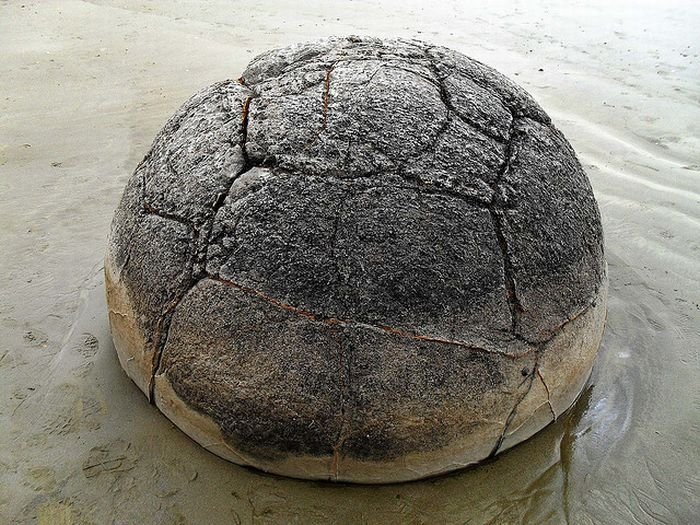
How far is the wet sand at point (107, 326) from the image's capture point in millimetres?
2025

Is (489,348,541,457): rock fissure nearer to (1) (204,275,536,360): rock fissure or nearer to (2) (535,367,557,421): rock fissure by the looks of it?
(2) (535,367,557,421): rock fissure

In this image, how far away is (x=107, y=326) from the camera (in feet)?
9.00

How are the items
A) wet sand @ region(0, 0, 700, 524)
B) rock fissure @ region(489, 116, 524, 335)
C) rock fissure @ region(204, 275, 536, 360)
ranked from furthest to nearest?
wet sand @ region(0, 0, 700, 524), rock fissure @ region(489, 116, 524, 335), rock fissure @ region(204, 275, 536, 360)

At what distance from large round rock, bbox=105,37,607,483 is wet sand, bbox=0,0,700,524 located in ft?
0.45

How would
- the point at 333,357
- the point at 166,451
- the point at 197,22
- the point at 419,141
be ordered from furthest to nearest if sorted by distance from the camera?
1. the point at 197,22
2. the point at 166,451
3. the point at 419,141
4. the point at 333,357

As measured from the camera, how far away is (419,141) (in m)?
1.93

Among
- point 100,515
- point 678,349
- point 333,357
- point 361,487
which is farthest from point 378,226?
point 678,349

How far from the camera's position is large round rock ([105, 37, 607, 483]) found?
1818 mm

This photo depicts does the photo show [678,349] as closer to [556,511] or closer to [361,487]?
[556,511]

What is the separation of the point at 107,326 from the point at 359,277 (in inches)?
56.4

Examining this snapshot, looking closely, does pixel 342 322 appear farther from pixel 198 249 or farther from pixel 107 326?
pixel 107 326

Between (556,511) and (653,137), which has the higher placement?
(653,137)

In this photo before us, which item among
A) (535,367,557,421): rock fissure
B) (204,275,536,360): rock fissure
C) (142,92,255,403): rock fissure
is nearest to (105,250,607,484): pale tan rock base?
(535,367,557,421): rock fissure

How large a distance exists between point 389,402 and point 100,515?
3.18 ft
